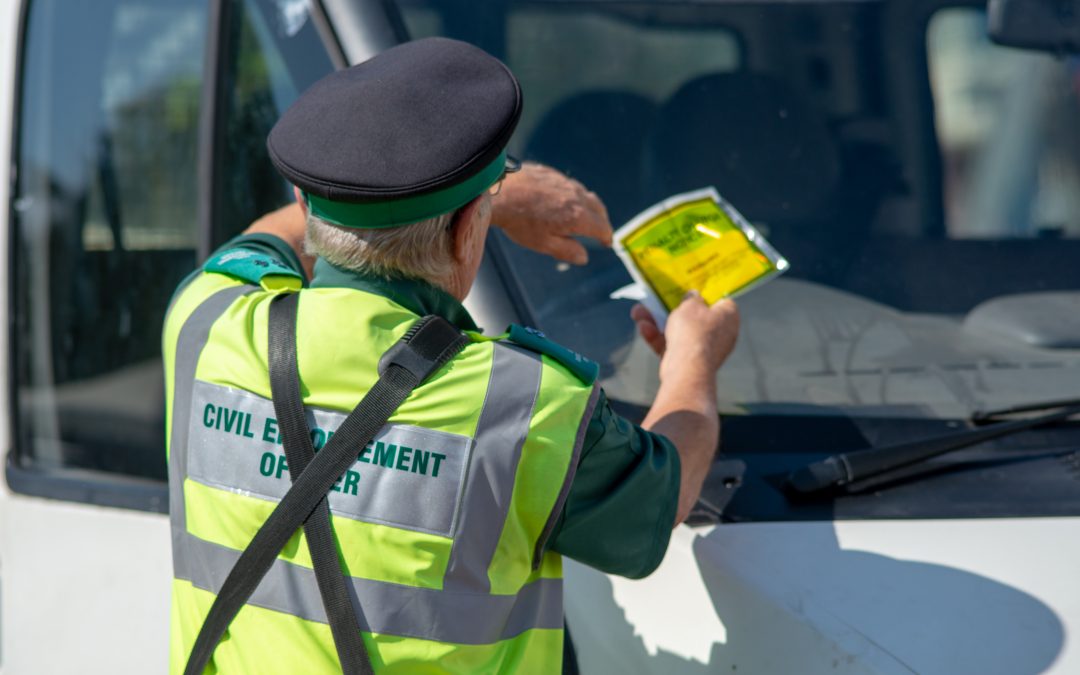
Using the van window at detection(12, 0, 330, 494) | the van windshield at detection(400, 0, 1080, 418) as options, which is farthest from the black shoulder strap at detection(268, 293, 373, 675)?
the van window at detection(12, 0, 330, 494)

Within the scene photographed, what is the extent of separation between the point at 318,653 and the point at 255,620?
0.09m

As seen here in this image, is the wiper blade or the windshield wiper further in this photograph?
the wiper blade

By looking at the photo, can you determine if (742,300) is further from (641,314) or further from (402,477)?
(402,477)

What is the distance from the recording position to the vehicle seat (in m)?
2.07

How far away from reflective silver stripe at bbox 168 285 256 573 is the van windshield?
20.4 inches

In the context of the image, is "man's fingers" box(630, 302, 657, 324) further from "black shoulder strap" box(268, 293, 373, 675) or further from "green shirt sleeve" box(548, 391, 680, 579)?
"black shoulder strap" box(268, 293, 373, 675)

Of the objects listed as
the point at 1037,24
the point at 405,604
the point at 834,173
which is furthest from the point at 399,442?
the point at 1037,24

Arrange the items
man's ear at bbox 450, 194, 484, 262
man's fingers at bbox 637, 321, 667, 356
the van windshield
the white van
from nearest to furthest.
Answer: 1. man's ear at bbox 450, 194, 484, 262
2. the white van
3. man's fingers at bbox 637, 321, 667, 356
4. the van windshield

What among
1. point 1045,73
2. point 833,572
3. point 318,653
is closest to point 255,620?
point 318,653

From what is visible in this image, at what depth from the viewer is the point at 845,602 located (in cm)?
146

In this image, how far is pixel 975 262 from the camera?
6.98 feet

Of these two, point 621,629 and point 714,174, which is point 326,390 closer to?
point 621,629

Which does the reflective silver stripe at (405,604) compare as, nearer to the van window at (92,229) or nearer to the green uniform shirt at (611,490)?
the green uniform shirt at (611,490)

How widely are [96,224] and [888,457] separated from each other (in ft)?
5.32
